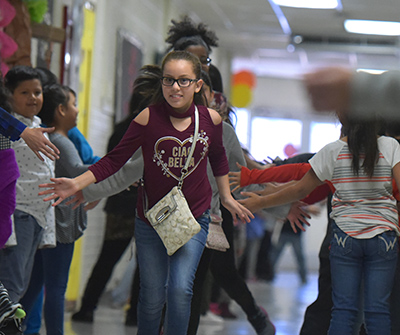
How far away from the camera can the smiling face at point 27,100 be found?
297 cm

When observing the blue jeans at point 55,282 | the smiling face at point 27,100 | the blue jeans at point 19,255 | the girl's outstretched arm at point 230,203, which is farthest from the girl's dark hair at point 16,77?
the girl's outstretched arm at point 230,203

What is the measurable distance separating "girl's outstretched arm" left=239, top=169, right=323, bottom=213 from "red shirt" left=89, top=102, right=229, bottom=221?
0.41 m

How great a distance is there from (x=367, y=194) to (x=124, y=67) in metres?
3.88

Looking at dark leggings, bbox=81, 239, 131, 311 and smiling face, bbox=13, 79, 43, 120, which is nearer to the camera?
smiling face, bbox=13, 79, 43, 120

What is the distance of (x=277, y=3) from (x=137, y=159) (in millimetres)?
5563

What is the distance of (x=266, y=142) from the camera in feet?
38.9

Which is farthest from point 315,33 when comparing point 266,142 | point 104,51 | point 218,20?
point 104,51

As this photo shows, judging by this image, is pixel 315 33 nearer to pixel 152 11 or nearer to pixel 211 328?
pixel 152 11

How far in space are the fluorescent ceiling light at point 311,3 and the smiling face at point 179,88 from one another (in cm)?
527

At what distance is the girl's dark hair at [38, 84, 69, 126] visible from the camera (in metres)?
3.22

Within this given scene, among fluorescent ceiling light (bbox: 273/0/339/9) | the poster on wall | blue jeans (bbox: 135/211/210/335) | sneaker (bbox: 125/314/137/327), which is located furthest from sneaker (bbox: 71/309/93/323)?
fluorescent ceiling light (bbox: 273/0/339/9)

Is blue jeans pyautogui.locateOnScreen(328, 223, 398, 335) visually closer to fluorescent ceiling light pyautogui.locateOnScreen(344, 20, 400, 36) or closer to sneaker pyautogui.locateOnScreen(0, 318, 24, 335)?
sneaker pyautogui.locateOnScreen(0, 318, 24, 335)

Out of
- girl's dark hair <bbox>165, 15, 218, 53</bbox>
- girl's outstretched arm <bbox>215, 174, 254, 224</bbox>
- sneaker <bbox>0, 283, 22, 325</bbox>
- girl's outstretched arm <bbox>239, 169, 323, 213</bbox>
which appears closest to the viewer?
sneaker <bbox>0, 283, 22, 325</bbox>

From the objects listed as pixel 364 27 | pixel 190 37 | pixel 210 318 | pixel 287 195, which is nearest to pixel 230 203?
pixel 287 195
